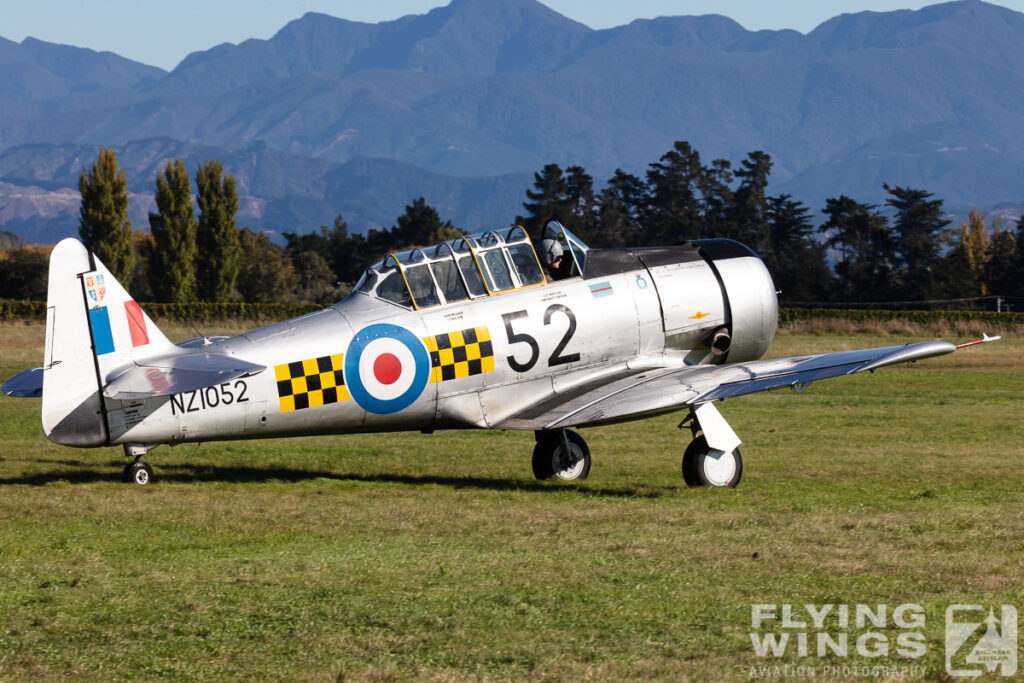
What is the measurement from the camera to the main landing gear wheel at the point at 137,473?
11820 millimetres

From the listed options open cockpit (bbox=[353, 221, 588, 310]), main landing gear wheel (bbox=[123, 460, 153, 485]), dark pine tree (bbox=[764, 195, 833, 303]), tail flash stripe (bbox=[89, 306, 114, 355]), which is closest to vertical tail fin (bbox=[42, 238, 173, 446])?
tail flash stripe (bbox=[89, 306, 114, 355])

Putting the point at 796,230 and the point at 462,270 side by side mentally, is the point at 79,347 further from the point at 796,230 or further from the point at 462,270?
the point at 796,230

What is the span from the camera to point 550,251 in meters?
13.1

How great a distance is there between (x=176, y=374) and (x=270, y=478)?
8.34 ft

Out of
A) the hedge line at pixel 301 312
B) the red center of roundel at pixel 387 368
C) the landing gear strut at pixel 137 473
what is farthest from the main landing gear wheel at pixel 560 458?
the hedge line at pixel 301 312

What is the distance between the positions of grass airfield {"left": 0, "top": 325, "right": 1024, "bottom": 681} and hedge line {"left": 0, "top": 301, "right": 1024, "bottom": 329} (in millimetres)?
33429

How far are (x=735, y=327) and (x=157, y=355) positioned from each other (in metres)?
6.38

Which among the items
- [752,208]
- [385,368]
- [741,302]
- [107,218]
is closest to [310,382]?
[385,368]

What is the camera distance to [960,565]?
27.2ft

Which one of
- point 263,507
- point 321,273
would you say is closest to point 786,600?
point 263,507

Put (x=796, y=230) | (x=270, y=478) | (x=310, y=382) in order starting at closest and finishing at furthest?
(x=310, y=382)
(x=270, y=478)
(x=796, y=230)

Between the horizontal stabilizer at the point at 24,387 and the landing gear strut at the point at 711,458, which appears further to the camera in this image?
the horizontal stabilizer at the point at 24,387

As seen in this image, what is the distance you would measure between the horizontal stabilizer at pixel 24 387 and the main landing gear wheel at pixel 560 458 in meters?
5.29

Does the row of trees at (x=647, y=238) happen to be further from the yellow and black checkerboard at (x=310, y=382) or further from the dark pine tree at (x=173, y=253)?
the yellow and black checkerboard at (x=310, y=382)
